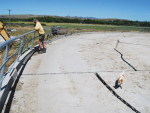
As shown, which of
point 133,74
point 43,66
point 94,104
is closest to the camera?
point 94,104

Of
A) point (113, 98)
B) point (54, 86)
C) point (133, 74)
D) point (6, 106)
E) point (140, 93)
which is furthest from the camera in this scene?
point (133, 74)

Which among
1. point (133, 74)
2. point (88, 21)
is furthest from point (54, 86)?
point (88, 21)

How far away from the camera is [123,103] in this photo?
3455 mm

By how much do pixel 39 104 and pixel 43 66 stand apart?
2623 millimetres

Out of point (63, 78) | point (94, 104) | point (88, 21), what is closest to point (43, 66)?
point (63, 78)

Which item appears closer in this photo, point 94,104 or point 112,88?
point 94,104

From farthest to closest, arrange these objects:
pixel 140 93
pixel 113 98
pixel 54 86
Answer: pixel 54 86, pixel 140 93, pixel 113 98

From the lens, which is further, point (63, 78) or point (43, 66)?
point (43, 66)

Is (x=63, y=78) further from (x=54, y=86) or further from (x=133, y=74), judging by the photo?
(x=133, y=74)

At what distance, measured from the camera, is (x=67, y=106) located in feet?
A: 10.8

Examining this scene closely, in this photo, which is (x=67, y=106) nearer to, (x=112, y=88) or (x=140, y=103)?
(x=112, y=88)

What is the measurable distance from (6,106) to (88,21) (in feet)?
258

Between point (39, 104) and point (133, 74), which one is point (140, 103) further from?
point (39, 104)

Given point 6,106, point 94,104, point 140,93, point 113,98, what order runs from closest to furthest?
1. point 6,106
2. point 94,104
3. point 113,98
4. point 140,93
